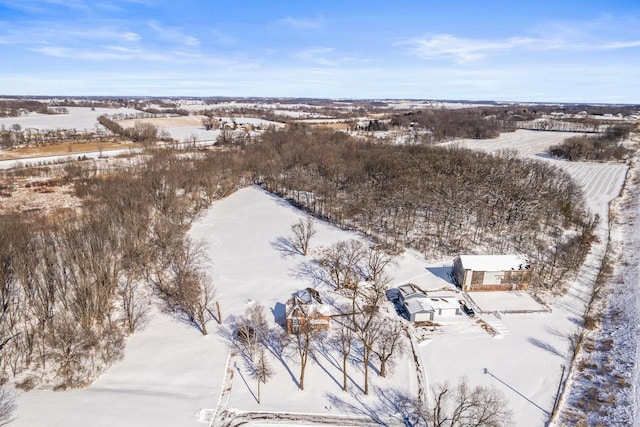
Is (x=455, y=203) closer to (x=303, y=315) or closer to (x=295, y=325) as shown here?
(x=303, y=315)

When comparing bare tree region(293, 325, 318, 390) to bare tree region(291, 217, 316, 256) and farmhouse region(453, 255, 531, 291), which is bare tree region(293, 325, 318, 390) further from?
farmhouse region(453, 255, 531, 291)

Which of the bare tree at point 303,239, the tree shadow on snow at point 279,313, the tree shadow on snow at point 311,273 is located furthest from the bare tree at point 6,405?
the bare tree at point 303,239

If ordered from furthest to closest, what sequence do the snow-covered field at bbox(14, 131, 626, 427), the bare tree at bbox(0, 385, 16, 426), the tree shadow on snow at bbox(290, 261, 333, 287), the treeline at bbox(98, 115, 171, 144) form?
the treeline at bbox(98, 115, 171, 144)
the tree shadow on snow at bbox(290, 261, 333, 287)
the snow-covered field at bbox(14, 131, 626, 427)
the bare tree at bbox(0, 385, 16, 426)

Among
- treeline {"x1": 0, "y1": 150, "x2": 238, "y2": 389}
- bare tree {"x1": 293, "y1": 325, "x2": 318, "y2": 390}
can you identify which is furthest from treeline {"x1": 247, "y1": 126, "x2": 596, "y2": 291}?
treeline {"x1": 0, "y1": 150, "x2": 238, "y2": 389}

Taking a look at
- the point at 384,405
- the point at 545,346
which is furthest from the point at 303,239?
the point at 545,346

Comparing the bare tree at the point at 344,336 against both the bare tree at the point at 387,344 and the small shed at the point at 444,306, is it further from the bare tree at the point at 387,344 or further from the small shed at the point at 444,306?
the small shed at the point at 444,306

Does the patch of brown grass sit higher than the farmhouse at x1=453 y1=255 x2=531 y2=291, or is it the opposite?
the patch of brown grass

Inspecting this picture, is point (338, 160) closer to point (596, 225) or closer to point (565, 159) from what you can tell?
point (596, 225)
